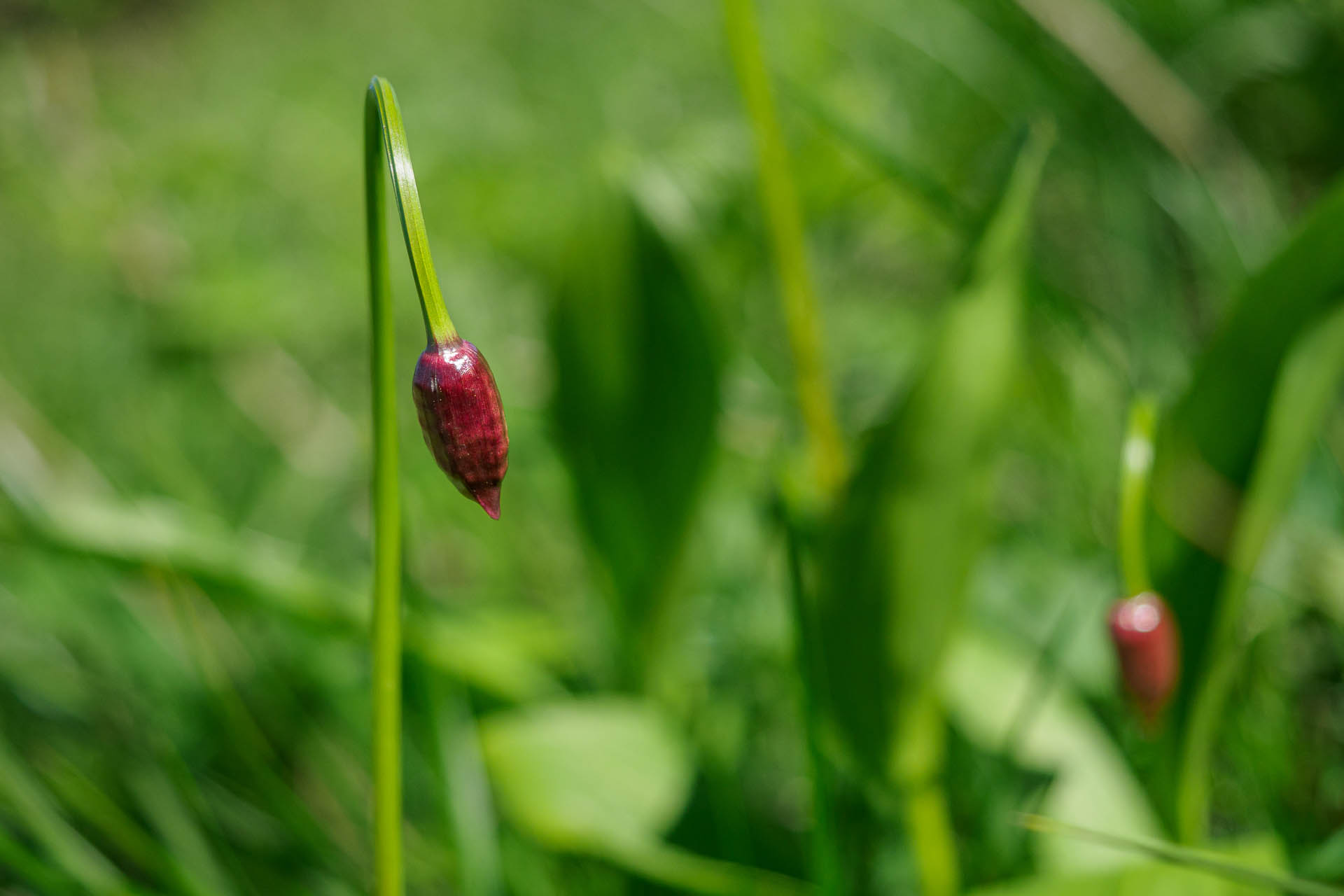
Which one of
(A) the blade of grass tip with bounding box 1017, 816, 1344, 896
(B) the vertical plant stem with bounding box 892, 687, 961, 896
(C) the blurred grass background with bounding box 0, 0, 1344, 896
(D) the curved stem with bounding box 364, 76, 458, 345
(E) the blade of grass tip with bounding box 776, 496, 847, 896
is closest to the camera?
(D) the curved stem with bounding box 364, 76, 458, 345

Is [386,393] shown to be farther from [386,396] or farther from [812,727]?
[812,727]

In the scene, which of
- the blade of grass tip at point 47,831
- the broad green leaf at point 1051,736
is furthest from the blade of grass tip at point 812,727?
the blade of grass tip at point 47,831

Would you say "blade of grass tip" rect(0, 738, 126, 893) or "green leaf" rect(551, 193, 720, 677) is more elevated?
"green leaf" rect(551, 193, 720, 677)

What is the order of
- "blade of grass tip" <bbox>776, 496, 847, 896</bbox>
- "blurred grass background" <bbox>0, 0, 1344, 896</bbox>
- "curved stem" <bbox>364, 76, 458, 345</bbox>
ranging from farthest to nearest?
"blurred grass background" <bbox>0, 0, 1344, 896</bbox> < "blade of grass tip" <bbox>776, 496, 847, 896</bbox> < "curved stem" <bbox>364, 76, 458, 345</bbox>

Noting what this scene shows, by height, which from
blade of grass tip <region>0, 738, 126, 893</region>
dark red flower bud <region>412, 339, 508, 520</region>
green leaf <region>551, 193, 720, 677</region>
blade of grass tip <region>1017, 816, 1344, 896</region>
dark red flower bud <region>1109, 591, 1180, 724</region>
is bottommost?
blade of grass tip <region>1017, 816, 1344, 896</region>

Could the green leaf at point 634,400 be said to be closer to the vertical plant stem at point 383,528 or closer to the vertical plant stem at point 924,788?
the vertical plant stem at point 924,788

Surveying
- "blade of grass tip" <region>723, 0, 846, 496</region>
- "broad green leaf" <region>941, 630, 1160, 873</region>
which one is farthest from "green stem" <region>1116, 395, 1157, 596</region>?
"blade of grass tip" <region>723, 0, 846, 496</region>

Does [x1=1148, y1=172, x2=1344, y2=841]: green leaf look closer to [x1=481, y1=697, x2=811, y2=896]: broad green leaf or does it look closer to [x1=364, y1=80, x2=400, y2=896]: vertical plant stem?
[x1=481, y1=697, x2=811, y2=896]: broad green leaf
